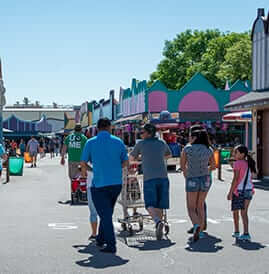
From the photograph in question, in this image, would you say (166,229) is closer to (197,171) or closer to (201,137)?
(197,171)

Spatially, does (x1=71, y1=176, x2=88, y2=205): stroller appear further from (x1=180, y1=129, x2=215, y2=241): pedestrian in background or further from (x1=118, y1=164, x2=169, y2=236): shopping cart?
(x1=180, y1=129, x2=215, y2=241): pedestrian in background

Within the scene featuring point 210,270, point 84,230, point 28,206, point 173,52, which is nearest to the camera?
point 210,270

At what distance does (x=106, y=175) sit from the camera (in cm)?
762

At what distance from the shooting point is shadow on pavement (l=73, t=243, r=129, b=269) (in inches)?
268

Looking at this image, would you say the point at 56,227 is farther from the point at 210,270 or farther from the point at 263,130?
the point at 263,130

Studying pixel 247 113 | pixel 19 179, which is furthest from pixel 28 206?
pixel 247 113

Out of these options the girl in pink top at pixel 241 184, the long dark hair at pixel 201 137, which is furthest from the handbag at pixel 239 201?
the long dark hair at pixel 201 137

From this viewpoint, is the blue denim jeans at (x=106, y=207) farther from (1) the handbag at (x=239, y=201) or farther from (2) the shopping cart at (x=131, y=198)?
(1) the handbag at (x=239, y=201)

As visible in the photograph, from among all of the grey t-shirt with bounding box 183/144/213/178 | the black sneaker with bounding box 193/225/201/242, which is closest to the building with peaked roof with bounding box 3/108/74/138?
the grey t-shirt with bounding box 183/144/213/178

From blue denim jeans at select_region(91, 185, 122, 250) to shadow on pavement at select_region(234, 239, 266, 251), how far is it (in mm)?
1822

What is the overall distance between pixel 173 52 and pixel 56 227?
2332 inches

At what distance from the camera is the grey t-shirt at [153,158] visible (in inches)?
332

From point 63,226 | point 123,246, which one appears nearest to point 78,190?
point 63,226

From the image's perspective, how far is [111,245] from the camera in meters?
7.54
